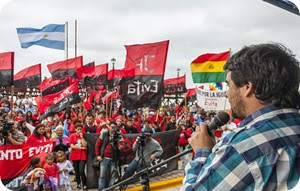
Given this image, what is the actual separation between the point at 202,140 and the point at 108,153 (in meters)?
6.55

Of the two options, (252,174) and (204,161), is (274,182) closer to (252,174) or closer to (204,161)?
(252,174)

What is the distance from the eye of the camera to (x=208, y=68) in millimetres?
12562

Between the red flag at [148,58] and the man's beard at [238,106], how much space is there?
7.26 metres

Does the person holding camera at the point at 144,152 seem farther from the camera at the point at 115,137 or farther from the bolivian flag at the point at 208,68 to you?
the bolivian flag at the point at 208,68

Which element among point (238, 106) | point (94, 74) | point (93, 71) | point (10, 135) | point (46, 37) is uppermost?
point (46, 37)

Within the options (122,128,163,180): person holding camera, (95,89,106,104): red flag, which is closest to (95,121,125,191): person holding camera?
(122,128,163,180): person holding camera

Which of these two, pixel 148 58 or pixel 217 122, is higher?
pixel 148 58

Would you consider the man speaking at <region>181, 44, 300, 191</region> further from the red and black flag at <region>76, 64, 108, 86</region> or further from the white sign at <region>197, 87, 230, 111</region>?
the red and black flag at <region>76, 64, 108, 86</region>

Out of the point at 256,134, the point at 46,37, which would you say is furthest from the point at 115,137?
the point at 46,37

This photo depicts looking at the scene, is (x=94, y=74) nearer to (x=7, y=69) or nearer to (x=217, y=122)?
(x=7, y=69)

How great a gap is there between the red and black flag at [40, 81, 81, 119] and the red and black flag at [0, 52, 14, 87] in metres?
1.56

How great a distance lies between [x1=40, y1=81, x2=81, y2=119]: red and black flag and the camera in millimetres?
10984

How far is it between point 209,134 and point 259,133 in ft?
1.12

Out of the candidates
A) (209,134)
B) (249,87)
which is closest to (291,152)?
(249,87)
